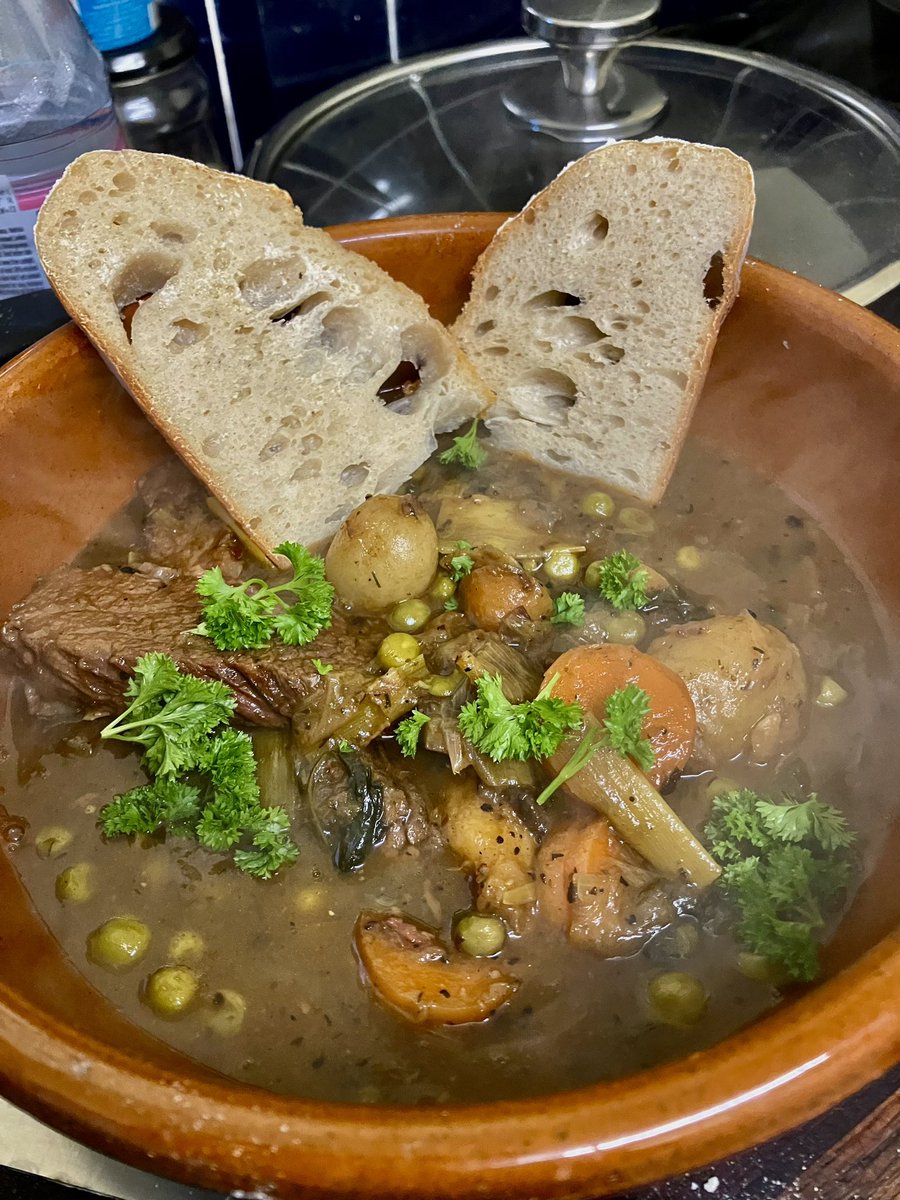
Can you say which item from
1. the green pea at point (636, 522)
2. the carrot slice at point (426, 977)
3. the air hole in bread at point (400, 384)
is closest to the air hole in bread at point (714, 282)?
the green pea at point (636, 522)

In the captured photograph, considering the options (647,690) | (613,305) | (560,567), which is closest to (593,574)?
(560,567)

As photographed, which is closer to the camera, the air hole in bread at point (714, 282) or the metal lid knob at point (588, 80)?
the air hole in bread at point (714, 282)

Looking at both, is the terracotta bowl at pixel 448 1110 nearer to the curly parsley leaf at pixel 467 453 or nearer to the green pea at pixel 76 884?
the green pea at pixel 76 884

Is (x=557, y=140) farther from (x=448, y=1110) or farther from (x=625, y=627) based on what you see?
(x=448, y=1110)

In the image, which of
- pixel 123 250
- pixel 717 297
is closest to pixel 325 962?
pixel 123 250

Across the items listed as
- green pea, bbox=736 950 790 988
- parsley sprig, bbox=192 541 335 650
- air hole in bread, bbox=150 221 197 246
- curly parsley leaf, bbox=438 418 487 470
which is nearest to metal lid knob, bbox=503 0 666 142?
curly parsley leaf, bbox=438 418 487 470

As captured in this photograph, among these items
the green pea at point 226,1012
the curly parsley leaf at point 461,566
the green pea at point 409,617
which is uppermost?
the curly parsley leaf at point 461,566
